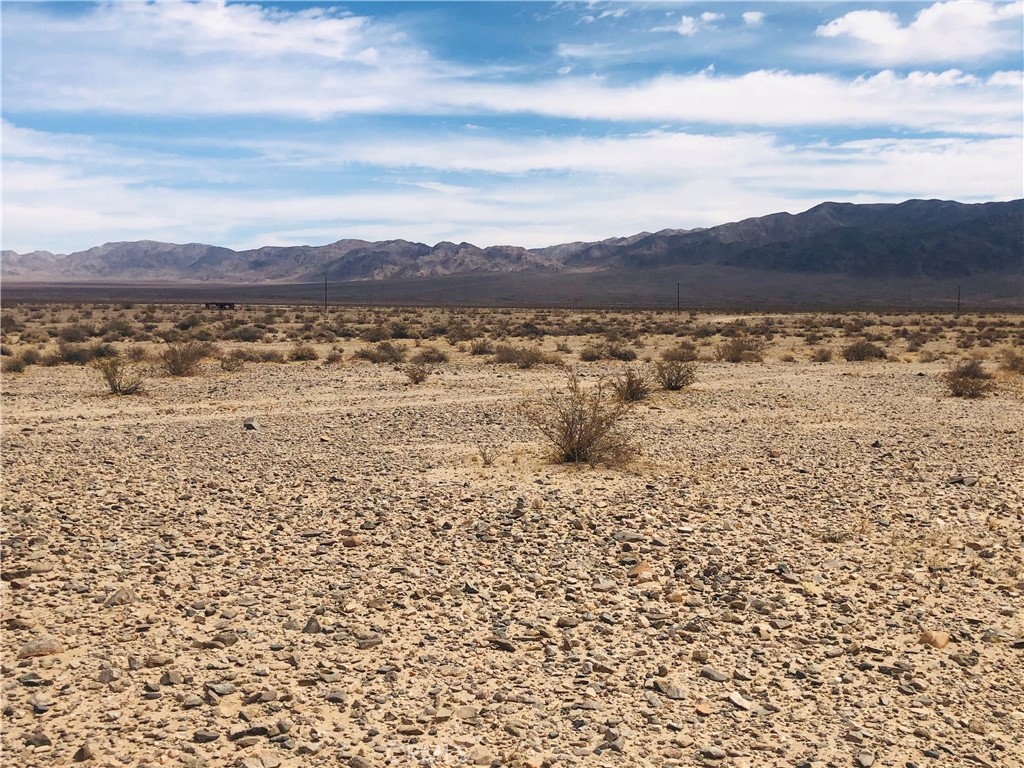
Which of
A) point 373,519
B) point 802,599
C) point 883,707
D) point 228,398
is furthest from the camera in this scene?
point 228,398

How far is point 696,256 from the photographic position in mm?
Answer: 184000

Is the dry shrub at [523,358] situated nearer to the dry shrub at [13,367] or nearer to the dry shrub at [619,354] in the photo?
the dry shrub at [619,354]

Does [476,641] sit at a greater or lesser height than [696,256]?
lesser

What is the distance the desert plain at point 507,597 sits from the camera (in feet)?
16.4

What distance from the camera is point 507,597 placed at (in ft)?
22.8

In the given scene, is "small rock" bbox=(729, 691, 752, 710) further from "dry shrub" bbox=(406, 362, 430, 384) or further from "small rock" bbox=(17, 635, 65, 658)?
"dry shrub" bbox=(406, 362, 430, 384)

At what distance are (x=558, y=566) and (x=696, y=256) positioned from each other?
18281 centimetres

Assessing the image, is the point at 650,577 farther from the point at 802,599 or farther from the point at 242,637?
the point at 242,637

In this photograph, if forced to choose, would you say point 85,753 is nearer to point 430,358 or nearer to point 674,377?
point 674,377

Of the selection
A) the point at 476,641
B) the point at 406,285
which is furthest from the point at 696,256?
the point at 476,641

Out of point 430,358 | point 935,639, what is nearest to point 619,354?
point 430,358

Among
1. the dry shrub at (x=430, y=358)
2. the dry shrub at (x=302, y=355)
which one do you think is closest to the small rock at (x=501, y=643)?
the dry shrub at (x=430, y=358)

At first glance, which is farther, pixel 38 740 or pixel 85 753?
pixel 38 740

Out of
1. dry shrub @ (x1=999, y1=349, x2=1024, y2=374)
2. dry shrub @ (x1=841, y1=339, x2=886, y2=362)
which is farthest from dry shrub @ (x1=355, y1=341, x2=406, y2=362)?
dry shrub @ (x1=999, y1=349, x2=1024, y2=374)
